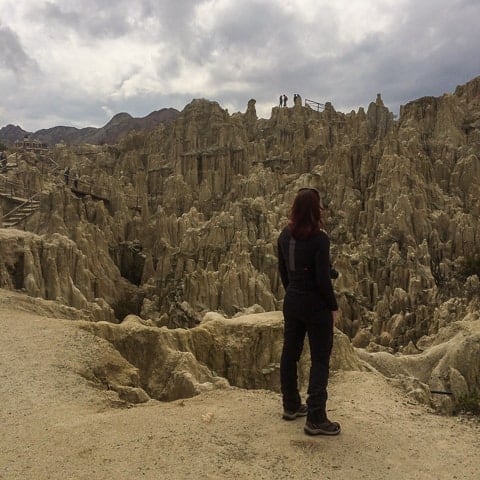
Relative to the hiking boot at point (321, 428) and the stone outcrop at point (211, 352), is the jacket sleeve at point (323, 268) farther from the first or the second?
the stone outcrop at point (211, 352)

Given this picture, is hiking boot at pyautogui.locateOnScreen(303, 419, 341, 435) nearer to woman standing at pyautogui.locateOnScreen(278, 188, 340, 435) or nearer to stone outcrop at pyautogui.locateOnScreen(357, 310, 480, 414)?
woman standing at pyautogui.locateOnScreen(278, 188, 340, 435)

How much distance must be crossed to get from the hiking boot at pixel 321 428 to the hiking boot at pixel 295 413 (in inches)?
11.2

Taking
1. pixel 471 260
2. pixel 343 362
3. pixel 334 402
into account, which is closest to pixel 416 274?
pixel 471 260

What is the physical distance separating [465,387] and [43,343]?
696cm

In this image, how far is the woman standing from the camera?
4.34 metres

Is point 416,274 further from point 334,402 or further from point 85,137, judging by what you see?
point 85,137

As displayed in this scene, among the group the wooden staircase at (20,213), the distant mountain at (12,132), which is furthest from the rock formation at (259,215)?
the distant mountain at (12,132)

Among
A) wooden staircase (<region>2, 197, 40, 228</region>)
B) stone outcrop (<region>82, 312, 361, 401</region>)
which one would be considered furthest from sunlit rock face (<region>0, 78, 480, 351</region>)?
stone outcrop (<region>82, 312, 361, 401</region>)

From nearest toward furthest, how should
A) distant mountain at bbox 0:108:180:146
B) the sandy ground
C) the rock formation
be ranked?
the sandy ground < the rock formation < distant mountain at bbox 0:108:180:146

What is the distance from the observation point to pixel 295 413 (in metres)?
4.68

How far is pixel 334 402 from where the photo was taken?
17.4 ft

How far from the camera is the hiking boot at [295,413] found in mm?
4645

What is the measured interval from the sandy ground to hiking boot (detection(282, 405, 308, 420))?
9 centimetres

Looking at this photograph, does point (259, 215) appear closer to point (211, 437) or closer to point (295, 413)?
point (295, 413)
